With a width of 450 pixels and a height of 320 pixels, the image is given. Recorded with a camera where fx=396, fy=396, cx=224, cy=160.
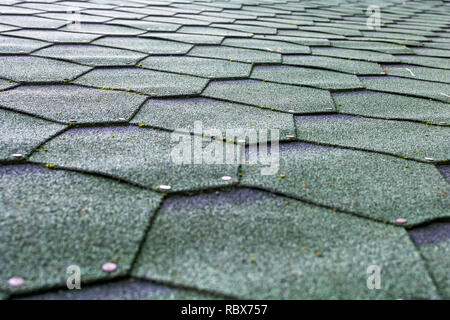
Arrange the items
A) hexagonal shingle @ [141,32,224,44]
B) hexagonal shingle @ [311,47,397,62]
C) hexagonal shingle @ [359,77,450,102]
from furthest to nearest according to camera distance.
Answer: hexagonal shingle @ [141,32,224,44] < hexagonal shingle @ [311,47,397,62] < hexagonal shingle @ [359,77,450,102]

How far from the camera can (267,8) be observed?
3.82 meters

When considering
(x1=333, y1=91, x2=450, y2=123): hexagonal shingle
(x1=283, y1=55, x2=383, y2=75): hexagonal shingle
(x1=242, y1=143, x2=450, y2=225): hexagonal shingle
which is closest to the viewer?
(x1=242, y1=143, x2=450, y2=225): hexagonal shingle

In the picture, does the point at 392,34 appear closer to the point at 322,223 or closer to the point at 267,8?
the point at 267,8

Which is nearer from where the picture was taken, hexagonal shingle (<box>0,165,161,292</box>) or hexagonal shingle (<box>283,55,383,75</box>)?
hexagonal shingle (<box>0,165,161,292</box>)

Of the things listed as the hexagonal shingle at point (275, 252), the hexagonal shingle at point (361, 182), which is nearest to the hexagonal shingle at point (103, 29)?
the hexagonal shingle at point (361, 182)

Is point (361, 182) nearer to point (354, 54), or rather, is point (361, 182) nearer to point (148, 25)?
point (354, 54)

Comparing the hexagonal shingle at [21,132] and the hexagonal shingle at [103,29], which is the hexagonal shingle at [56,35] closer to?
the hexagonal shingle at [103,29]

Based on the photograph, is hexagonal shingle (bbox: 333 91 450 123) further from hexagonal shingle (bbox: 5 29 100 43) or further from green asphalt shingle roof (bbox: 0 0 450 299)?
hexagonal shingle (bbox: 5 29 100 43)

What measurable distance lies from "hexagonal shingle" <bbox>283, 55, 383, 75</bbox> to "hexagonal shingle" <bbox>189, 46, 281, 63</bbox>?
9cm

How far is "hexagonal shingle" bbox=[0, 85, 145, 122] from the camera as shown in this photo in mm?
1286

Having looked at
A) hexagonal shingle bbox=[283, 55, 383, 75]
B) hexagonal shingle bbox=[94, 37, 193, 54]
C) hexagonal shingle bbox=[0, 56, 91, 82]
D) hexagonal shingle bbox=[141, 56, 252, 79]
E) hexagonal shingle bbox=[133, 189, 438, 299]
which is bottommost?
hexagonal shingle bbox=[133, 189, 438, 299]

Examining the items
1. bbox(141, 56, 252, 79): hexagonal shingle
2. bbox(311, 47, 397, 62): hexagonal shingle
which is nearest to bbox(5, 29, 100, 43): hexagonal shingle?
bbox(141, 56, 252, 79): hexagonal shingle

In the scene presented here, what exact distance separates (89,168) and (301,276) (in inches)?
22.8
